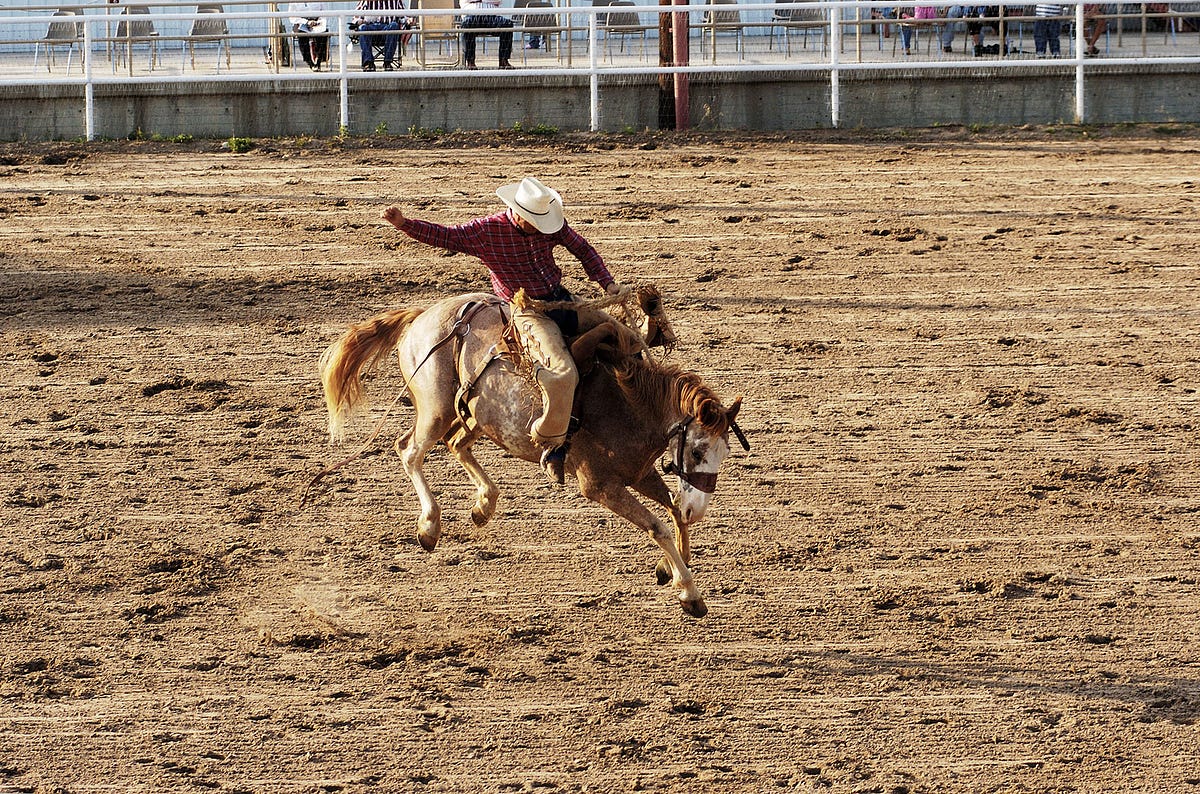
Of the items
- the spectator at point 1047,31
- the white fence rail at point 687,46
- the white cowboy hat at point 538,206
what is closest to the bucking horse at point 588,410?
the white cowboy hat at point 538,206

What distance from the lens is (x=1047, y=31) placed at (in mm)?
17078

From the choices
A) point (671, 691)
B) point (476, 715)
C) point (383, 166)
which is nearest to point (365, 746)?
point (476, 715)

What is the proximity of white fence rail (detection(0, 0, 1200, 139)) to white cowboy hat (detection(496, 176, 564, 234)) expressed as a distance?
820cm

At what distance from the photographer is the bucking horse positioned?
19.8 feet

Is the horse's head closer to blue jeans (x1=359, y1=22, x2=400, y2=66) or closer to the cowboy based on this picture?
the cowboy

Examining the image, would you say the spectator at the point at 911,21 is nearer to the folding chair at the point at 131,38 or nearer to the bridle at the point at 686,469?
the folding chair at the point at 131,38

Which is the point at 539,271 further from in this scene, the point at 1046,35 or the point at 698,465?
the point at 1046,35

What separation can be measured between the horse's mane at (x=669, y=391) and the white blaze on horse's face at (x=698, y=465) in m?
0.06

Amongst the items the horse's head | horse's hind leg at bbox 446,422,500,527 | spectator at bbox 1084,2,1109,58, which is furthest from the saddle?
spectator at bbox 1084,2,1109,58

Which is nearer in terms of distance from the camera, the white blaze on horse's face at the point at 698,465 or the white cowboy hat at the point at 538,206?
the white blaze on horse's face at the point at 698,465

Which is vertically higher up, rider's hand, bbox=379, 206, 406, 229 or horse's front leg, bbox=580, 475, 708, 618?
rider's hand, bbox=379, 206, 406, 229

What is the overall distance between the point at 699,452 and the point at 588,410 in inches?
23.9

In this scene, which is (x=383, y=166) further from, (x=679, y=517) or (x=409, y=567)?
(x=679, y=517)

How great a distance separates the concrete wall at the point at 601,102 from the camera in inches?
604
